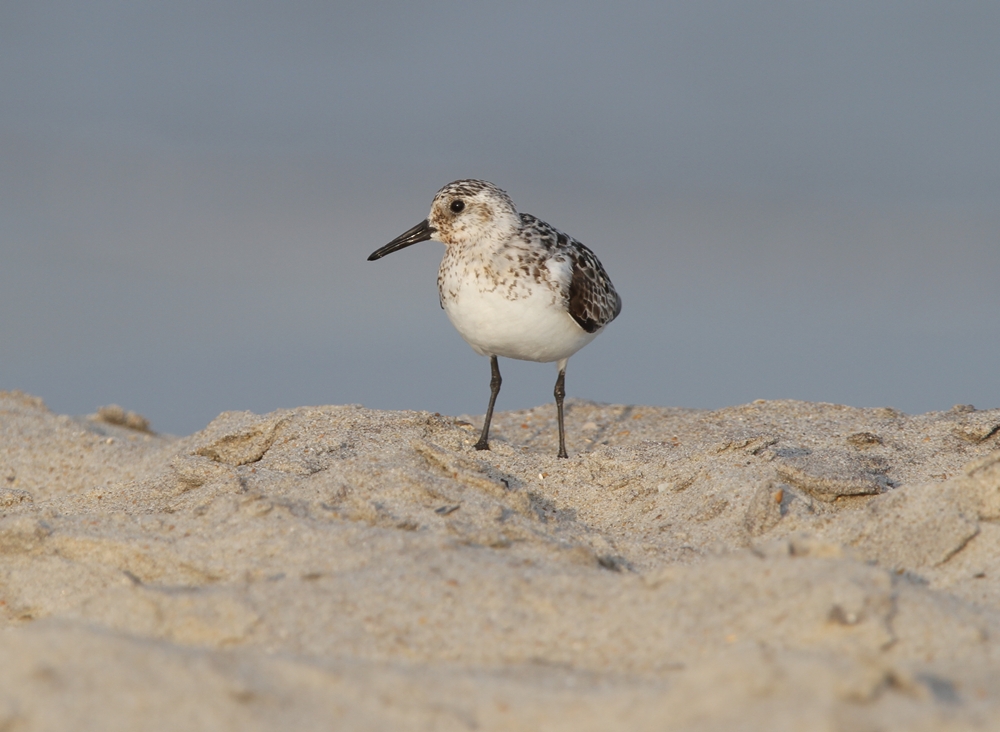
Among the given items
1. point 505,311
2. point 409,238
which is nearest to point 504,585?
point 505,311

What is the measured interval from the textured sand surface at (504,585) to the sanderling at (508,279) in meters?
0.81

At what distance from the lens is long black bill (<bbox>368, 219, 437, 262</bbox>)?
7.31m

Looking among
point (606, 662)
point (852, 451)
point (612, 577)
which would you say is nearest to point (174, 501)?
point (612, 577)

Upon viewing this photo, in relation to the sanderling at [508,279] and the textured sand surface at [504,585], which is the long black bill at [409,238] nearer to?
the sanderling at [508,279]

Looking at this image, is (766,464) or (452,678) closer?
(452,678)

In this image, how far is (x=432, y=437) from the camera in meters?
7.22

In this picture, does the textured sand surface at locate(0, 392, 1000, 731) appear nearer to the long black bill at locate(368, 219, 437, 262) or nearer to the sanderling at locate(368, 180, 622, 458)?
the sanderling at locate(368, 180, 622, 458)

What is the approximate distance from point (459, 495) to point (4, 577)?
2227 millimetres

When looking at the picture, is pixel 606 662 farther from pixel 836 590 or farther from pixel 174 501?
pixel 174 501

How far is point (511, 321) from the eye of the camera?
6691mm

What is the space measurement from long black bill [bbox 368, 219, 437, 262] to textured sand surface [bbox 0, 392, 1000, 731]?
116 cm

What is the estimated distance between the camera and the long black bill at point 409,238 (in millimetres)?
7309

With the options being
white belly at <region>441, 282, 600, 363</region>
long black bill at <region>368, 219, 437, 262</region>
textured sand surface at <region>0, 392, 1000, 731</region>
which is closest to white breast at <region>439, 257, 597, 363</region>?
white belly at <region>441, 282, 600, 363</region>

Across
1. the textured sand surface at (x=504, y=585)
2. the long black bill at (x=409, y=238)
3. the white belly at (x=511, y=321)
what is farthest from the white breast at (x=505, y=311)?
the textured sand surface at (x=504, y=585)
